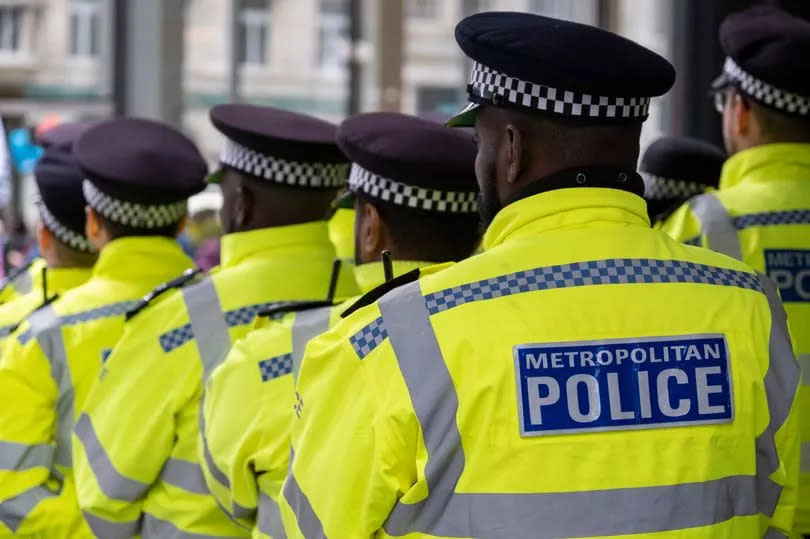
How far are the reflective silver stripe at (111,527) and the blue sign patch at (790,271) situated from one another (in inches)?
60.0

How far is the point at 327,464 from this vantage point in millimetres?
1984

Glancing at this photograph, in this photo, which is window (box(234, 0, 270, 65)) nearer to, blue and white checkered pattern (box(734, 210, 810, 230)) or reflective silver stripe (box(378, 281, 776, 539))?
blue and white checkered pattern (box(734, 210, 810, 230))

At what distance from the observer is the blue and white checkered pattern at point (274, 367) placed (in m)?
2.71

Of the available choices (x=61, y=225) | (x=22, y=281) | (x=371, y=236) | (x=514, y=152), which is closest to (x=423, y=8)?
(x=22, y=281)

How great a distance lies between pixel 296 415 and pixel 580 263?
503 mm

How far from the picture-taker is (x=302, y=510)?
2.05m

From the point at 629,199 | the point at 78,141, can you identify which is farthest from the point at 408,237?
the point at 78,141

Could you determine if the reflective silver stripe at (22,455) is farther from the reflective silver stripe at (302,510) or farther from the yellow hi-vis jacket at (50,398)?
the reflective silver stripe at (302,510)

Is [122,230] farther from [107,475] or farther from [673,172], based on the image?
[673,172]

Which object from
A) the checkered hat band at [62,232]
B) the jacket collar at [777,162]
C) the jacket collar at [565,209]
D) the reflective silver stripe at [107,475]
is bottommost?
the reflective silver stripe at [107,475]

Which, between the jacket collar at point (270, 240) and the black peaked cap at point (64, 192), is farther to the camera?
the black peaked cap at point (64, 192)

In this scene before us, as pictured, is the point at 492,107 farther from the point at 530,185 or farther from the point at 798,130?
the point at 798,130

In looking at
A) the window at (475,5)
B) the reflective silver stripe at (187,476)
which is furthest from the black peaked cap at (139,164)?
the window at (475,5)

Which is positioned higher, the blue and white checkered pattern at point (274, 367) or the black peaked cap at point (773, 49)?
the black peaked cap at point (773, 49)
